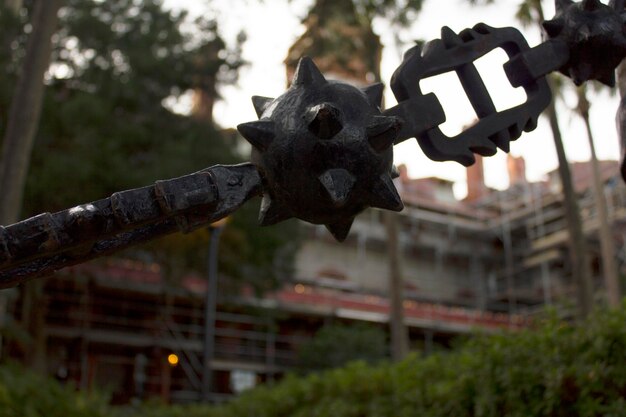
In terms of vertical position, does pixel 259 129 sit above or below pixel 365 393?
above

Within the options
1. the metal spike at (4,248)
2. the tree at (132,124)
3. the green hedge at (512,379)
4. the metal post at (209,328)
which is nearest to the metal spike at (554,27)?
the metal spike at (4,248)

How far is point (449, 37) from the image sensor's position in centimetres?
231

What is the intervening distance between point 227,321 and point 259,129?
86.8 ft

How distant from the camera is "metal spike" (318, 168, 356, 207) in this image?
76.9 inches

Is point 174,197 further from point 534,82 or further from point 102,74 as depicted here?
point 102,74

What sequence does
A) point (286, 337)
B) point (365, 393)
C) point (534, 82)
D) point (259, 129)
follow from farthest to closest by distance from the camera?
point (286, 337), point (365, 393), point (534, 82), point (259, 129)

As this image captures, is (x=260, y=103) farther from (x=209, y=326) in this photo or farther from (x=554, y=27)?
(x=209, y=326)

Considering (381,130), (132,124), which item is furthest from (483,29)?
(132,124)

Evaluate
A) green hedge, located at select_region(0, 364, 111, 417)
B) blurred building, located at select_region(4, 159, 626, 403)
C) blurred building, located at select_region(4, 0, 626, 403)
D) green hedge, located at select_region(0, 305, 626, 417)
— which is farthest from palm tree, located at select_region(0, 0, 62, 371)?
blurred building, located at select_region(4, 0, 626, 403)

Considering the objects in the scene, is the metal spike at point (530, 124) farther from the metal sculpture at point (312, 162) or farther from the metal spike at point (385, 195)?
the metal spike at point (385, 195)

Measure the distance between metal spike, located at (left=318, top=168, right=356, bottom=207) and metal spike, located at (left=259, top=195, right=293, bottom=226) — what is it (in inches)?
6.6

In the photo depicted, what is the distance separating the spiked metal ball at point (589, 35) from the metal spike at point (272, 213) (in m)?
1.08

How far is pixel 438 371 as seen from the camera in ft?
20.9

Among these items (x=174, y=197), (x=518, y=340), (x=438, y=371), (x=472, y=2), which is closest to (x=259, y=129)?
(x=174, y=197)
